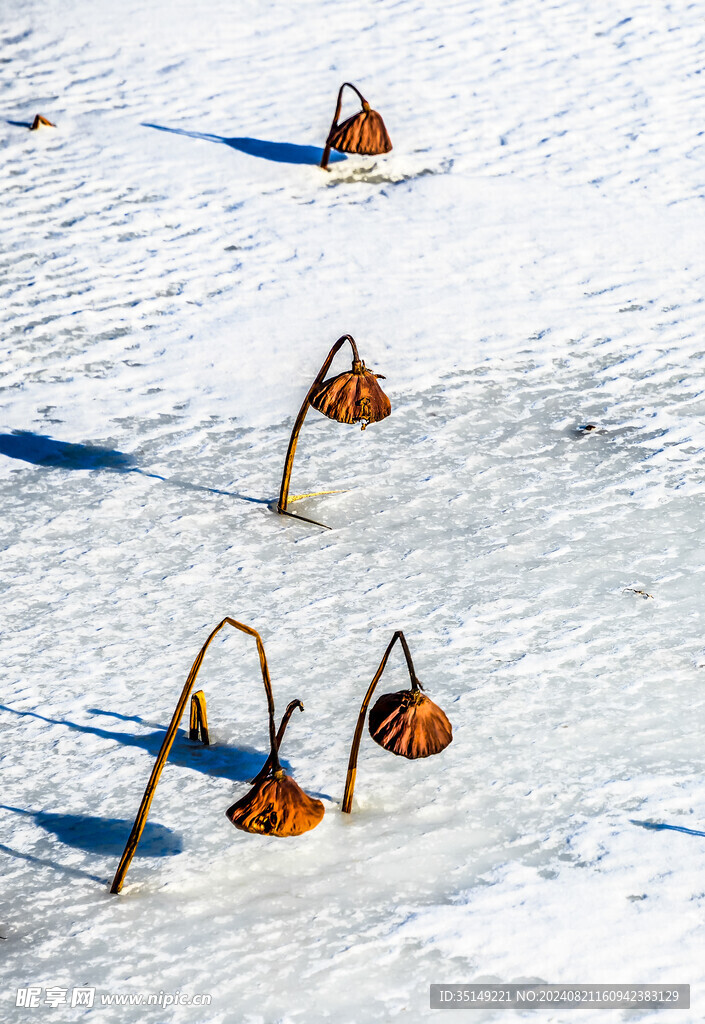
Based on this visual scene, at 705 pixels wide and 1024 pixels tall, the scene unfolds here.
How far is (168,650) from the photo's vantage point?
4379 millimetres

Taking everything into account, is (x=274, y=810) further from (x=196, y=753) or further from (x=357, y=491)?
(x=357, y=491)

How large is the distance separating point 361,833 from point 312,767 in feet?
1.11

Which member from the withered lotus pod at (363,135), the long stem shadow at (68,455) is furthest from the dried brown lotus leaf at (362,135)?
the long stem shadow at (68,455)

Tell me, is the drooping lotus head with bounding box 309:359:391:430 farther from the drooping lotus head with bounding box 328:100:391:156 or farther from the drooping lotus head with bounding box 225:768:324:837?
the drooping lotus head with bounding box 328:100:391:156

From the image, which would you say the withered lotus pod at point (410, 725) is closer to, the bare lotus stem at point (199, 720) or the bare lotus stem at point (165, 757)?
the bare lotus stem at point (165, 757)

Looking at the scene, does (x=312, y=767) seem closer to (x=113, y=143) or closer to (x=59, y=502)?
(x=59, y=502)

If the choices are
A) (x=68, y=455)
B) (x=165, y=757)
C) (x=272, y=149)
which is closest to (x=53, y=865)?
(x=165, y=757)

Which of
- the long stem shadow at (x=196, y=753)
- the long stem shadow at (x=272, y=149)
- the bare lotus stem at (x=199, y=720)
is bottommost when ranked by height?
the long stem shadow at (x=196, y=753)

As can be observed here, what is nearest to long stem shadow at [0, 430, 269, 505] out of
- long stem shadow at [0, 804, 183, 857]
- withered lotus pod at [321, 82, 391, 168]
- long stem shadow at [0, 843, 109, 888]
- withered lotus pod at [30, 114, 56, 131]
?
long stem shadow at [0, 804, 183, 857]

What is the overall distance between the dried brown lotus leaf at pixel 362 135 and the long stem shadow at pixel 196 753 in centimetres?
441

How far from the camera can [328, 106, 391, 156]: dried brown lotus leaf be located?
728 cm

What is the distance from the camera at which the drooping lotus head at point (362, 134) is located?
287 inches

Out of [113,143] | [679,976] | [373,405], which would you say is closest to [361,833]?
[679,976]

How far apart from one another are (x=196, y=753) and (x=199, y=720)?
0.11 m
